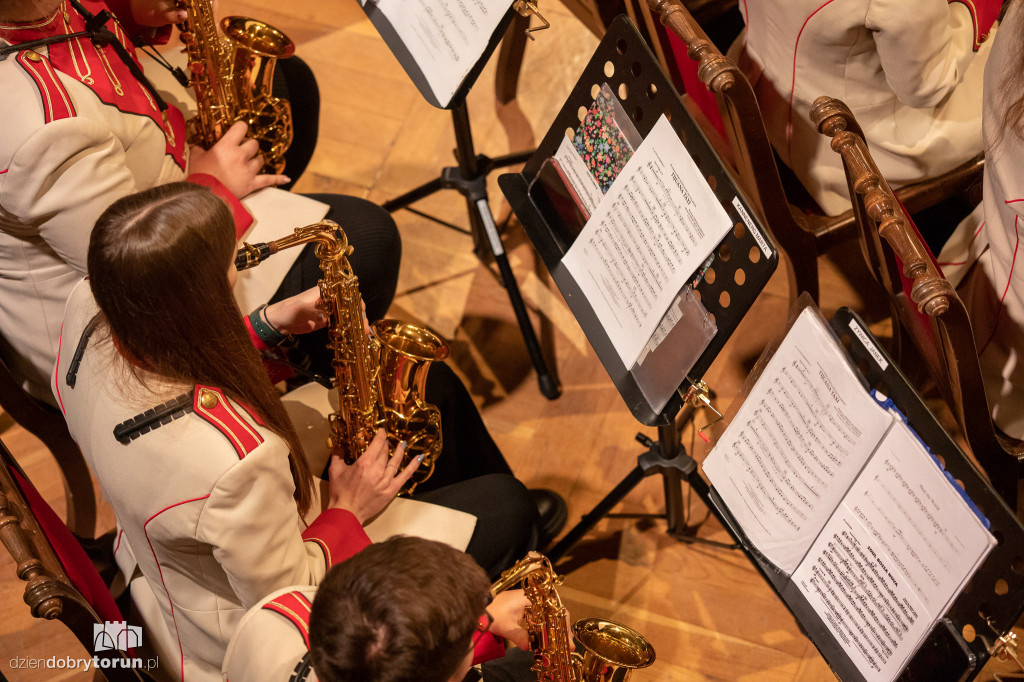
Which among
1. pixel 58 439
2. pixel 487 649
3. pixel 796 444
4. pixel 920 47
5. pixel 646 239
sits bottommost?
pixel 58 439

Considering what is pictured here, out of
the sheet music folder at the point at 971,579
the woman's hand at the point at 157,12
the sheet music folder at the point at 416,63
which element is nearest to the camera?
the sheet music folder at the point at 971,579

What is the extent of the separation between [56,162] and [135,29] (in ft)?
2.13

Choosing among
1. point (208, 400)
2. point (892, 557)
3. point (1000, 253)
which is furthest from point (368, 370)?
point (1000, 253)

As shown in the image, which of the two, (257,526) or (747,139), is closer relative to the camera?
(257,526)

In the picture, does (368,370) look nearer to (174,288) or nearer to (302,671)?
(174,288)

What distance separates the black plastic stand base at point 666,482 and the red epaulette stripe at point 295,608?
65cm

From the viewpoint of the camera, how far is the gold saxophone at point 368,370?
157 centimetres

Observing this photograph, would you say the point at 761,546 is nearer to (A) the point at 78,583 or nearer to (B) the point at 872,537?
(B) the point at 872,537

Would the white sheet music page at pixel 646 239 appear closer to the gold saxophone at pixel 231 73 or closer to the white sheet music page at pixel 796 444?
the white sheet music page at pixel 796 444

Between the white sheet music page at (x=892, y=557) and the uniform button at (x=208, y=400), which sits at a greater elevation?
the white sheet music page at (x=892, y=557)

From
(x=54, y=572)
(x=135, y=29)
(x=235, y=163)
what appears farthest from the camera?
(x=135, y=29)

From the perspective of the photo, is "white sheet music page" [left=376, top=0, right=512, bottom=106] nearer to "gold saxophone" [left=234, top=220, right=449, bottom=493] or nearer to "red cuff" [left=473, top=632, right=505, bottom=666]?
"gold saxophone" [left=234, top=220, right=449, bottom=493]

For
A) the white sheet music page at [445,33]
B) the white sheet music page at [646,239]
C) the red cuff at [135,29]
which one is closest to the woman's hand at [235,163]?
the red cuff at [135,29]

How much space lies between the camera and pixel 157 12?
1.91 meters
